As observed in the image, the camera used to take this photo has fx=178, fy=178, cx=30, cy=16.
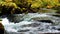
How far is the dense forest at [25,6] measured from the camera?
3172 mm

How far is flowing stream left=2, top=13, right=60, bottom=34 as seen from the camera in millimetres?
2984

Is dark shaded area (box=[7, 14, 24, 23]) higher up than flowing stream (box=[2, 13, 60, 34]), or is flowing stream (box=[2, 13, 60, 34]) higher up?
dark shaded area (box=[7, 14, 24, 23])

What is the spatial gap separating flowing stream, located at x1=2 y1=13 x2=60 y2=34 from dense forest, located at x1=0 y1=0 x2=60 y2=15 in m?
0.10

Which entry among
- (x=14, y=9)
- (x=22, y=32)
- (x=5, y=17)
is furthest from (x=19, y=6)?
(x=22, y=32)

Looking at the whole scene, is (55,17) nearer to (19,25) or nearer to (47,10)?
(47,10)

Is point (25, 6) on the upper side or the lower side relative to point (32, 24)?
upper

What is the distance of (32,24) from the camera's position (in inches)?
123

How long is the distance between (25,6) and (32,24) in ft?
1.17

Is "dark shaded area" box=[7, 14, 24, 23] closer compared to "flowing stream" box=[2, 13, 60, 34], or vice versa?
"flowing stream" box=[2, 13, 60, 34]

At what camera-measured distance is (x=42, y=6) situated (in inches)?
127

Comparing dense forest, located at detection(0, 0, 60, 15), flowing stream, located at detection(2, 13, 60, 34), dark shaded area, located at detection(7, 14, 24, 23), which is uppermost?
dense forest, located at detection(0, 0, 60, 15)

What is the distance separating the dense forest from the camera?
10.4ft

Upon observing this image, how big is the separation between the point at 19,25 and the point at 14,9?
0.32 meters

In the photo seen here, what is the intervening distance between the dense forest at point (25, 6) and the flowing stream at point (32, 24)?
3.8 inches
